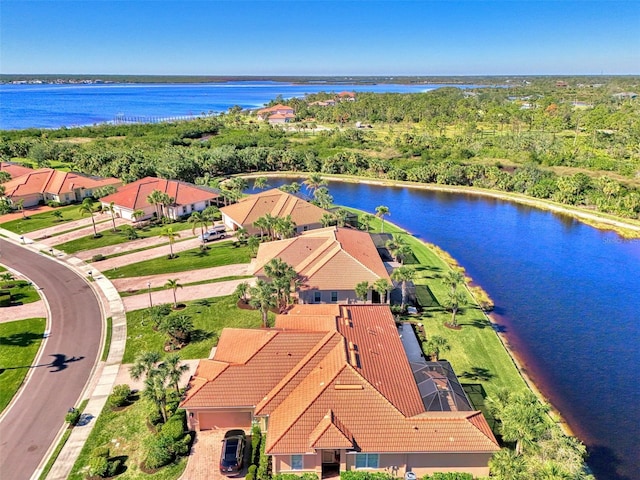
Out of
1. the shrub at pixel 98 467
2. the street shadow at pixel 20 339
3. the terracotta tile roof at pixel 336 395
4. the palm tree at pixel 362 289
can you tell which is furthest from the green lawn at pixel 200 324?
the shrub at pixel 98 467

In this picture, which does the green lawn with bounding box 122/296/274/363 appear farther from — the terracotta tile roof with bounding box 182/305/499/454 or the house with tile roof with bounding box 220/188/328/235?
the house with tile roof with bounding box 220/188/328/235

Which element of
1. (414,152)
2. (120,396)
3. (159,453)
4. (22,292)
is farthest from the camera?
(414,152)

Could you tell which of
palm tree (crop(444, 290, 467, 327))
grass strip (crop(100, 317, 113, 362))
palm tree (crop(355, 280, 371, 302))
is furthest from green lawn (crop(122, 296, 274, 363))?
palm tree (crop(444, 290, 467, 327))

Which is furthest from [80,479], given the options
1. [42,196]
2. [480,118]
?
[480,118]

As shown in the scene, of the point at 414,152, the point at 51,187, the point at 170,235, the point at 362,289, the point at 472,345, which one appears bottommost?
the point at 472,345

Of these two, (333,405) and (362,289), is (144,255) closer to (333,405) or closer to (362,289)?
(362,289)

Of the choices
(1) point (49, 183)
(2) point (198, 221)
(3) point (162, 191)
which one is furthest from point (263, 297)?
(1) point (49, 183)
